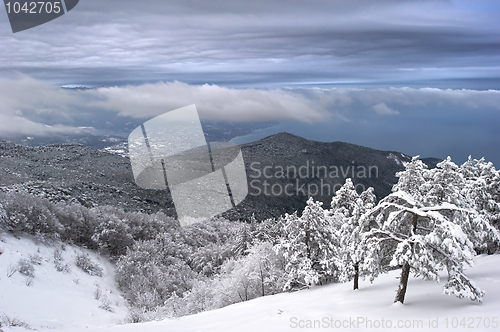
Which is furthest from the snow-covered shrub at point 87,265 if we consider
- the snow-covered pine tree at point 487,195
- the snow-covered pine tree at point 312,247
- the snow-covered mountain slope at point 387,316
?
the snow-covered pine tree at point 487,195

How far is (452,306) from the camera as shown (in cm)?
905

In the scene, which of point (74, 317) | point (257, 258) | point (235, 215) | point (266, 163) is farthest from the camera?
point (266, 163)

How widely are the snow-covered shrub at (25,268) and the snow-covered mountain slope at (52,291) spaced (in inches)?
3.8

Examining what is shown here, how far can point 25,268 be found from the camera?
17.6 m

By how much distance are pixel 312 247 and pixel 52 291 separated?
17.0m

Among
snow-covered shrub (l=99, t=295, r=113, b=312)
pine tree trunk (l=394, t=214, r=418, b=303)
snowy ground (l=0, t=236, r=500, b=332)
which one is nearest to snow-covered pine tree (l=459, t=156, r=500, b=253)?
snowy ground (l=0, t=236, r=500, b=332)

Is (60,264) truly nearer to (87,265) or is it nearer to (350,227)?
(87,265)

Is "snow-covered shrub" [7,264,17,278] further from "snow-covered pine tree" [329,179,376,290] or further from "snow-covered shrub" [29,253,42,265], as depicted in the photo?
"snow-covered pine tree" [329,179,376,290]

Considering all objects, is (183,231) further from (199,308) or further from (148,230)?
(199,308)

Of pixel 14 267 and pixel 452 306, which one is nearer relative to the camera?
pixel 452 306

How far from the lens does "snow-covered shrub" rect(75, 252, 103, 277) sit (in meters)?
24.5

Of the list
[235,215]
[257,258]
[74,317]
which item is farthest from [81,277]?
[235,215]

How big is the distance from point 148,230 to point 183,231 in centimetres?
856

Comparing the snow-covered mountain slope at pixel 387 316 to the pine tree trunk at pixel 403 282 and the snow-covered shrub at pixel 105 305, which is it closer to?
the pine tree trunk at pixel 403 282
